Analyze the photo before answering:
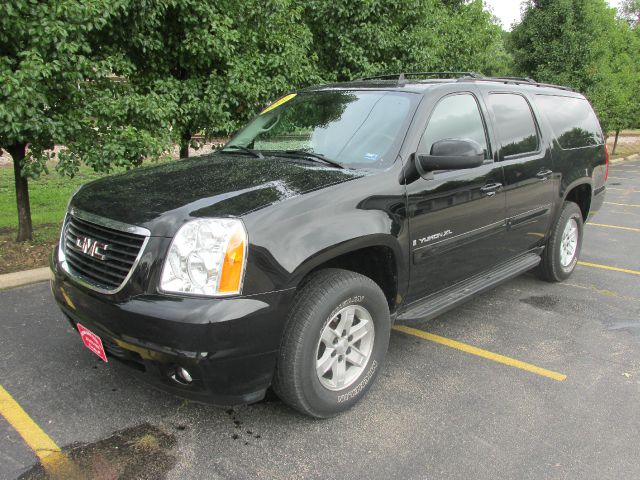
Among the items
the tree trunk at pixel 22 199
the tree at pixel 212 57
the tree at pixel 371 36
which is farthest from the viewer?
the tree at pixel 371 36

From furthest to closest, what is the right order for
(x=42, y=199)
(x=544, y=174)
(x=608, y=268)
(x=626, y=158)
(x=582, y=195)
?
1. (x=626, y=158)
2. (x=42, y=199)
3. (x=608, y=268)
4. (x=582, y=195)
5. (x=544, y=174)

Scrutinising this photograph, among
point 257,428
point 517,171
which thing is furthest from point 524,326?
point 257,428

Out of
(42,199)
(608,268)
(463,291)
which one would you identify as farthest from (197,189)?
(42,199)

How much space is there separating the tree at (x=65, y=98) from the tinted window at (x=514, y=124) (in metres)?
3.39

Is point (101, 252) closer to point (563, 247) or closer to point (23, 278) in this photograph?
point (23, 278)

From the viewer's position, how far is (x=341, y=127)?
3648 mm

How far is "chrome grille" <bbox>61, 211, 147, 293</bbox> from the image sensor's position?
2.63 metres

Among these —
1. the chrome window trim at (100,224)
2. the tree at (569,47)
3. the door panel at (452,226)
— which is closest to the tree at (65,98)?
the chrome window trim at (100,224)

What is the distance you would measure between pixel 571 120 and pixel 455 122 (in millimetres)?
2125

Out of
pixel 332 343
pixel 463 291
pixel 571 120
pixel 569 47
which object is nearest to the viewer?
pixel 332 343

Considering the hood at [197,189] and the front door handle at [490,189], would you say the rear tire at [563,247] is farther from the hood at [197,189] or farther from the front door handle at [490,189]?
the hood at [197,189]

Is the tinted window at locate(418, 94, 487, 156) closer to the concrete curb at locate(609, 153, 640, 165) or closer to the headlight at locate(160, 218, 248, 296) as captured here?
the headlight at locate(160, 218, 248, 296)

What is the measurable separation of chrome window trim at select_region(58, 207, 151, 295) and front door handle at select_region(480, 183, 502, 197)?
8.02 ft

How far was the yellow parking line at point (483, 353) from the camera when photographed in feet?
12.0
